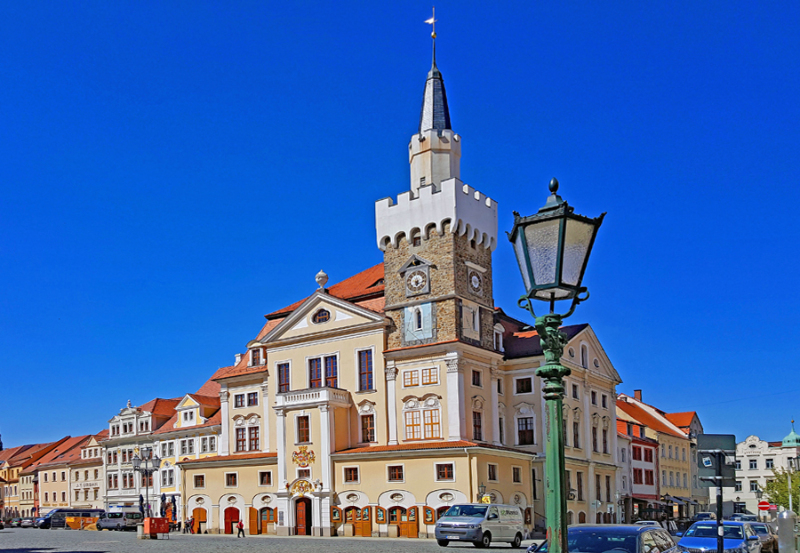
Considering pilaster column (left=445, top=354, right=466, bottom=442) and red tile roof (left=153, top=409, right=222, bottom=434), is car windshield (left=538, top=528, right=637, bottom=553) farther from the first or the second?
red tile roof (left=153, top=409, right=222, bottom=434)

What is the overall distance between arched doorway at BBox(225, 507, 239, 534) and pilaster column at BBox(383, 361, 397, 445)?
1196 centimetres

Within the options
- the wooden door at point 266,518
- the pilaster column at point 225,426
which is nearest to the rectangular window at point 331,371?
the wooden door at point 266,518

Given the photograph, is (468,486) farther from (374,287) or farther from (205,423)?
(205,423)

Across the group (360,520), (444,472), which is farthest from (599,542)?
(360,520)

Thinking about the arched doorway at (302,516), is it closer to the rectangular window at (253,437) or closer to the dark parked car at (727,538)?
the rectangular window at (253,437)

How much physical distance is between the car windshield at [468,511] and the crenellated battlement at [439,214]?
65.7ft

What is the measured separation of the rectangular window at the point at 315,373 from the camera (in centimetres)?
5539

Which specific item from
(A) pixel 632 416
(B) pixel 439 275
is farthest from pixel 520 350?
(A) pixel 632 416

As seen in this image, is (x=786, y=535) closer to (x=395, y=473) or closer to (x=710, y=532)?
(x=710, y=532)

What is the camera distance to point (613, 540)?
12414 millimetres

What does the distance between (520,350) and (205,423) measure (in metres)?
31.9

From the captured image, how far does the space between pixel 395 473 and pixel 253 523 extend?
11.1 metres

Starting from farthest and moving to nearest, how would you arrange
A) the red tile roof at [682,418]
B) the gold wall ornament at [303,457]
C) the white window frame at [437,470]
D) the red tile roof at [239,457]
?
1. the red tile roof at [682,418]
2. the red tile roof at [239,457]
3. the gold wall ornament at [303,457]
4. the white window frame at [437,470]

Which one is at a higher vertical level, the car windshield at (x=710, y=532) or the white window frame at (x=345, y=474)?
the car windshield at (x=710, y=532)
